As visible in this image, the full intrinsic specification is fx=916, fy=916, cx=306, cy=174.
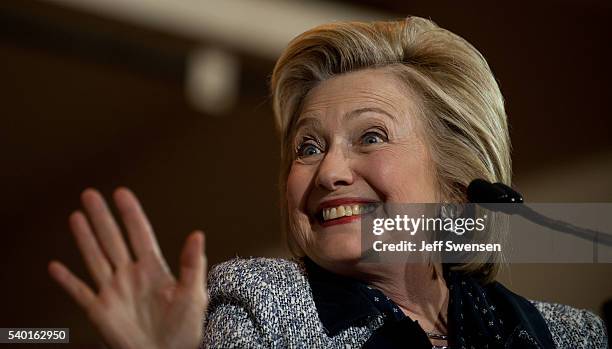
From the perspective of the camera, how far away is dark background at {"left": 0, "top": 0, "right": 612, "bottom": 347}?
6.75 feet

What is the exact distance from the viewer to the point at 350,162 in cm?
145

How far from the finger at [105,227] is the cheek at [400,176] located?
469mm

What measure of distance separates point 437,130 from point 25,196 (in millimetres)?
1809

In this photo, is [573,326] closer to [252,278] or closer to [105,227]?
[252,278]

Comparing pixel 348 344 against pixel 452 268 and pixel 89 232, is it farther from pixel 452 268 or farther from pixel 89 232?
pixel 89 232

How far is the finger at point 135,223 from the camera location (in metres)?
1.05

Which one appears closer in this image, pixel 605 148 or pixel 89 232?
pixel 89 232

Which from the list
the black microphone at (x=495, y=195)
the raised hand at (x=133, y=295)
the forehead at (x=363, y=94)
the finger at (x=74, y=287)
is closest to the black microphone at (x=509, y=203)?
the black microphone at (x=495, y=195)

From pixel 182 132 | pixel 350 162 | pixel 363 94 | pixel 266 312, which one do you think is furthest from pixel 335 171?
pixel 182 132

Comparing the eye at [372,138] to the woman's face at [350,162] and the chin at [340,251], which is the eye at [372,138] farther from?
the chin at [340,251]

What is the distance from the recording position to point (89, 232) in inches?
42.9

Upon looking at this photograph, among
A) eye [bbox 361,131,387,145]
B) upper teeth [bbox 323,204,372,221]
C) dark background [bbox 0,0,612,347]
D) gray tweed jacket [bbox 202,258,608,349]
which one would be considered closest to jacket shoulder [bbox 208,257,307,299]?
gray tweed jacket [bbox 202,258,608,349]

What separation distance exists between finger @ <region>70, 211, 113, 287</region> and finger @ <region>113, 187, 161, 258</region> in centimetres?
5

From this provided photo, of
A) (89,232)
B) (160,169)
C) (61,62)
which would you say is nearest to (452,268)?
(89,232)
